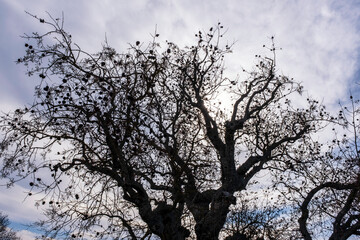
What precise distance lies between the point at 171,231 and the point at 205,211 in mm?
1634

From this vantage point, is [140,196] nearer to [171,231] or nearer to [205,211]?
[171,231]

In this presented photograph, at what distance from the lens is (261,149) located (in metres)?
10.2

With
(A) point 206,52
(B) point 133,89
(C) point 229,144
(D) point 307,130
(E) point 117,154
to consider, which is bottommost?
(E) point 117,154

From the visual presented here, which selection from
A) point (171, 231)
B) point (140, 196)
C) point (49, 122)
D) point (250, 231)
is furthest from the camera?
point (250, 231)

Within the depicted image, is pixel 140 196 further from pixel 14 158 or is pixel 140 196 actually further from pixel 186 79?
pixel 186 79

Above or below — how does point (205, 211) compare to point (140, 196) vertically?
above

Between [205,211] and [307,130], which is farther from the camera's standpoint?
[307,130]

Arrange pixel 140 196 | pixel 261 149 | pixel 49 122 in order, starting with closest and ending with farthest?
pixel 49 122 → pixel 140 196 → pixel 261 149

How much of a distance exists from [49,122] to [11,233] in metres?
47.4

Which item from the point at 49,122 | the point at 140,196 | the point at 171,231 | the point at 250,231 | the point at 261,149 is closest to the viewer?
the point at 49,122

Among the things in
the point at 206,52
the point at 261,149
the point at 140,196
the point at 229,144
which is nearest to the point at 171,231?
the point at 140,196

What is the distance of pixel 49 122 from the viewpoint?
627cm

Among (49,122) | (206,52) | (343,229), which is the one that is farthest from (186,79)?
(343,229)

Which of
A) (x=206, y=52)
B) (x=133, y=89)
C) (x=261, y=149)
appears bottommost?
(x=133, y=89)
